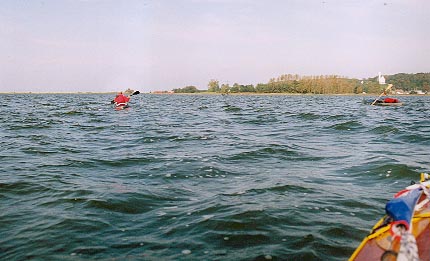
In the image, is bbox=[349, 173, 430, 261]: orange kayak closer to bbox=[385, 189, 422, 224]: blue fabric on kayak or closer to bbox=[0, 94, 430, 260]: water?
bbox=[385, 189, 422, 224]: blue fabric on kayak

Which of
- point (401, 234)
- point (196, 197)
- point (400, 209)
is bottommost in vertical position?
point (196, 197)

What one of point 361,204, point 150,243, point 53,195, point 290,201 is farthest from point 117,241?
point 361,204

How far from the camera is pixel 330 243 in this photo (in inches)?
193

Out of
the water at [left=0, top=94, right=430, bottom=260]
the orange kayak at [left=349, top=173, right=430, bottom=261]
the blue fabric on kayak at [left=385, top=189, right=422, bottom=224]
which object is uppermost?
the blue fabric on kayak at [left=385, top=189, right=422, bottom=224]

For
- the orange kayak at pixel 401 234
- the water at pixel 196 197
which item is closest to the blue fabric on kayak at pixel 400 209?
the orange kayak at pixel 401 234

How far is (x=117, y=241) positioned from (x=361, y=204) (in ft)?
14.4

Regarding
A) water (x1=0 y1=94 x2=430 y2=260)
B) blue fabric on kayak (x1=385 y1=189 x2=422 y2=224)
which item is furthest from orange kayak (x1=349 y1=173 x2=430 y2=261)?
water (x1=0 y1=94 x2=430 y2=260)

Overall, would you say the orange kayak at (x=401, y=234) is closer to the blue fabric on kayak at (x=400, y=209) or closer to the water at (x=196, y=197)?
the blue fabric on kayak at (x=400, y=209)

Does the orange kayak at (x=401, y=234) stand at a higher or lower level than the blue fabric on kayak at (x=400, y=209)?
lower

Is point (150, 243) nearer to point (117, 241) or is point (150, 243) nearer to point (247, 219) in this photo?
point (117, 241)

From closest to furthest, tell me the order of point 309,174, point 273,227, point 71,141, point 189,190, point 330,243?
point 330,243
point 273,227
point 189,190
point 309,174
point 71,141

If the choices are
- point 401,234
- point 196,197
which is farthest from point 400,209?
point 196,197

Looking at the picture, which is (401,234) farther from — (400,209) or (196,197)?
(196,197)

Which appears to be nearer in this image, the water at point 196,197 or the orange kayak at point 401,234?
the orange kayak at point 401,234
